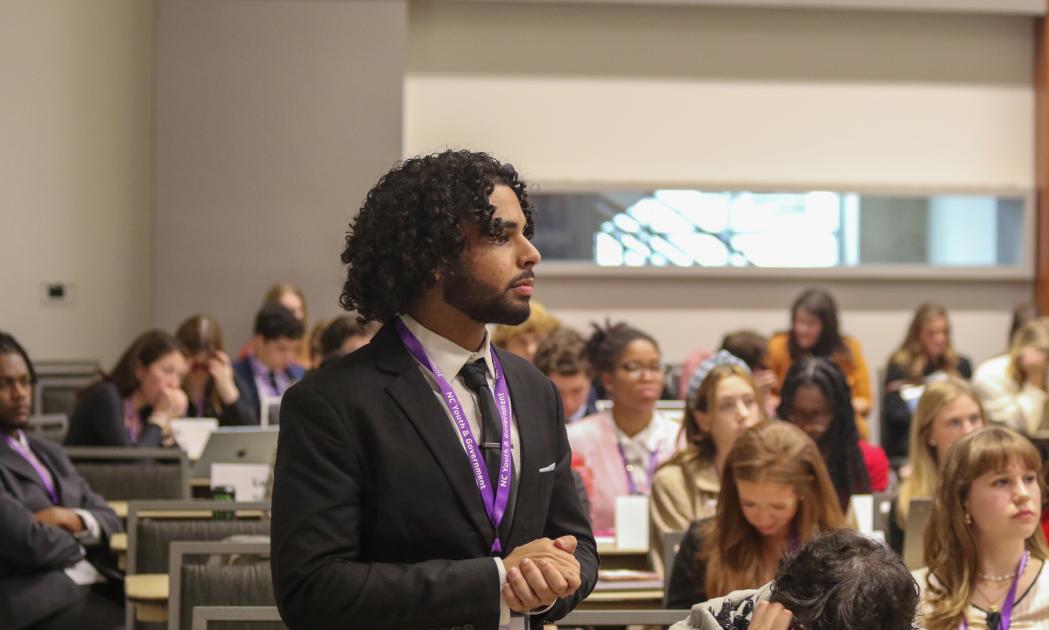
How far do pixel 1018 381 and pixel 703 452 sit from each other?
3.71 meters

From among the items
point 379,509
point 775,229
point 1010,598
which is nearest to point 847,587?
point 379,509

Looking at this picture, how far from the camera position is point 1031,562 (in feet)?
10.7

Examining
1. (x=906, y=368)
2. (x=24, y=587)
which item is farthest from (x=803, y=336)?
(x=24, y=587)

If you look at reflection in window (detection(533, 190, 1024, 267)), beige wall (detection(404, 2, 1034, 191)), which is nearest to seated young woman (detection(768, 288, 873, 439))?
reflection in window (detection(533, 190, 1024, 267))

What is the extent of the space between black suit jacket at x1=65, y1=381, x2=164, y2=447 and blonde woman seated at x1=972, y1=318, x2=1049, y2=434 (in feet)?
14.9

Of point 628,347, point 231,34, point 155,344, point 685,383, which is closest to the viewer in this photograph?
point 628,347

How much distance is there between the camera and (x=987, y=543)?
3.27 m

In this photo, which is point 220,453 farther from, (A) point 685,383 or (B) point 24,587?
(A) point 685,383

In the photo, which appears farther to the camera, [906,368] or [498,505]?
[906,368]

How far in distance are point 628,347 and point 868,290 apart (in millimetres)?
5461

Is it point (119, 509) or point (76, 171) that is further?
point (76, 171)

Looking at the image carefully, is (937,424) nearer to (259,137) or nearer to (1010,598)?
(1010,598)

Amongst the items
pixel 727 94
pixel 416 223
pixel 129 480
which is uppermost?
pixel 727 94

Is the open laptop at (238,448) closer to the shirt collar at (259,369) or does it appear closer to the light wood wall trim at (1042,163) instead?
the shirt collar at (259,369)
